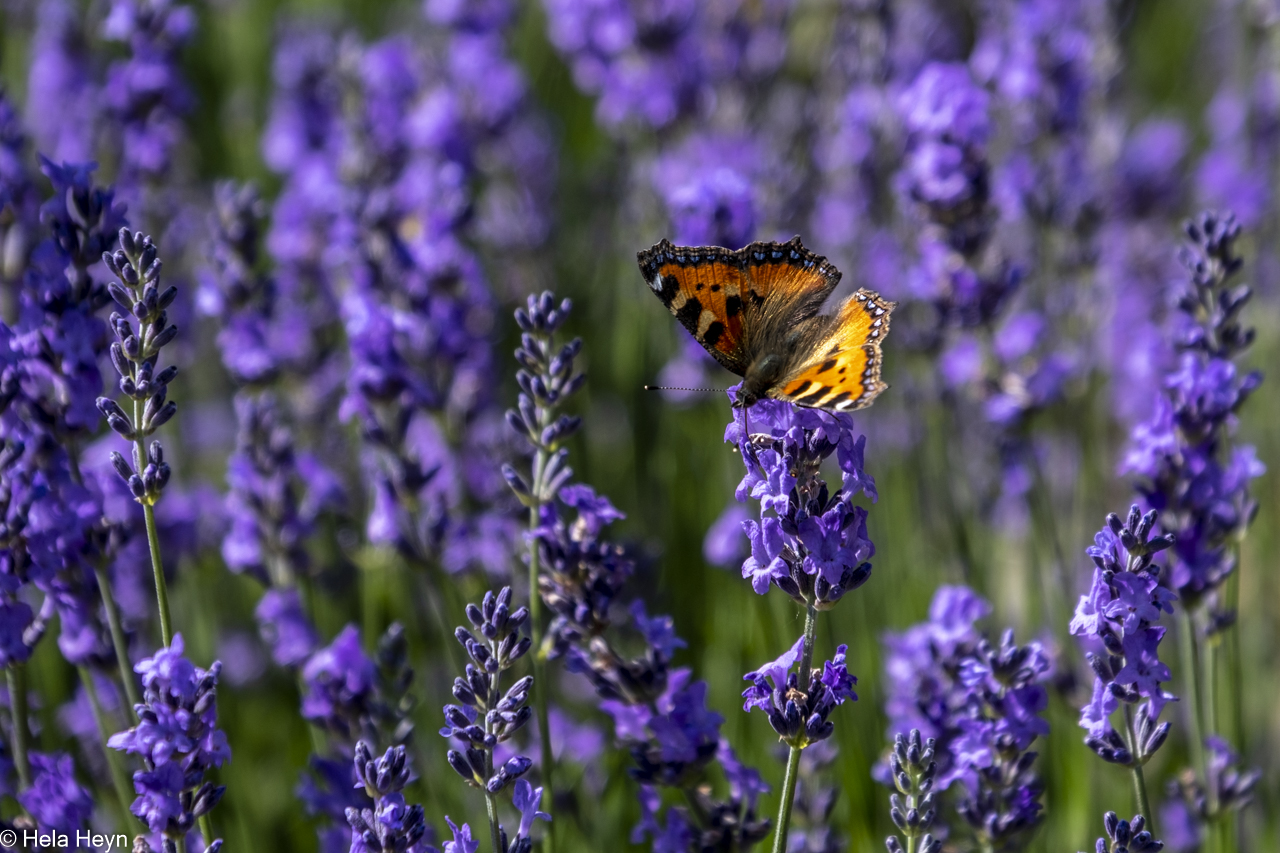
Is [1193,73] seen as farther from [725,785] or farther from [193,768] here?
[193,768]

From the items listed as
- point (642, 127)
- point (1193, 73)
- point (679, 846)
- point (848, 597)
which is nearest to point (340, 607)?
point (848, 597)

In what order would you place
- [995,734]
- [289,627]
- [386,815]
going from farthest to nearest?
[289,627] < [995,734] < [386,815]

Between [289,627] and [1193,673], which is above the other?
[289,627]

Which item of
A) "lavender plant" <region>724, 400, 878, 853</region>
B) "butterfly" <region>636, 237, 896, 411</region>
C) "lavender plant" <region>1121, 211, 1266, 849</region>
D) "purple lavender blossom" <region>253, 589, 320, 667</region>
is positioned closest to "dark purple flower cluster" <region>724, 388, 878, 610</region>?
"lavender plant" <region>724, 400, 878, 853</region>

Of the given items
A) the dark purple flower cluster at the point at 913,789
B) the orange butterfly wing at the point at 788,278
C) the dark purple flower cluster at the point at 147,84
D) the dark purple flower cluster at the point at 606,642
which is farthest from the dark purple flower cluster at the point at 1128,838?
the dark purple flower cluster at the point at 147,84

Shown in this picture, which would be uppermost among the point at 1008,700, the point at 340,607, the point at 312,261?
the point at 312,261

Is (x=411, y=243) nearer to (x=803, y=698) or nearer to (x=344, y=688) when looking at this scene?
(x=344, y=688)

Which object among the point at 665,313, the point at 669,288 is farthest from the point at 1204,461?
the point at 665,313

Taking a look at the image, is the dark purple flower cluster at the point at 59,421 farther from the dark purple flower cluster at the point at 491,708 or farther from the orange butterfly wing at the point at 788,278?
the orange butterfly wing at the point at 788,278
